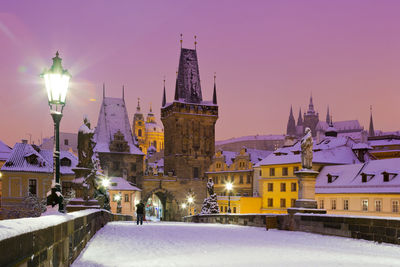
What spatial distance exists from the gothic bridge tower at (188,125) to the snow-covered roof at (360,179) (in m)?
39.5

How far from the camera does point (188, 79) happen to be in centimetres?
10119

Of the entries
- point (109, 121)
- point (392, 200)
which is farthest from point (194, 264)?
point (109, 121)

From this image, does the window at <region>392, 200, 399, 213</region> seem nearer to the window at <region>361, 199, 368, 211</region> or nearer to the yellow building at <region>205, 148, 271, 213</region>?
the window at <region>361, 199, 368, 211</region>

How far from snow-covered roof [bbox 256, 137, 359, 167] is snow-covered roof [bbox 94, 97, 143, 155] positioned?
30.1 metres

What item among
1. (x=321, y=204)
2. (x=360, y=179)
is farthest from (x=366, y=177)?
(x=321, y=204)

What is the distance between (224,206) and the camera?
74.8 metres

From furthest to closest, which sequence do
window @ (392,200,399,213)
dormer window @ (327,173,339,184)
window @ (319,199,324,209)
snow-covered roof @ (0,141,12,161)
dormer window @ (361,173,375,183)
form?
snow-covered roof @ (0,141,12,161) < dormer window @ (327,173,339,184) < window @ (319,199,324,209) < dormer window @ (361,173,375,183) < window @ (392,200,399,213)

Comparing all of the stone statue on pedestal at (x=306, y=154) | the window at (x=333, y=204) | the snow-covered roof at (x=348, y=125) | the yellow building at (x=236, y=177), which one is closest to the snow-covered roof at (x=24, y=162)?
the yellow building at (x=236, y=177)

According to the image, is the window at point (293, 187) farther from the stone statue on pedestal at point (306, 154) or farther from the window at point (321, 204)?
the stone statue on pedestal at point (306, 154)

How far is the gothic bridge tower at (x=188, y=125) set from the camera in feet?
311

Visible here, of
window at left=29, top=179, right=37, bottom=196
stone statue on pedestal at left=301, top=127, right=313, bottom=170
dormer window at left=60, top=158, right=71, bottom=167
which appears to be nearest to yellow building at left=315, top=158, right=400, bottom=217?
stone statue on pedestal at left=301, top=127, right=313, bottom=170

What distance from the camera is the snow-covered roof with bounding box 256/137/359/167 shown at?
206 feet

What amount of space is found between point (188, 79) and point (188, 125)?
10745 mm

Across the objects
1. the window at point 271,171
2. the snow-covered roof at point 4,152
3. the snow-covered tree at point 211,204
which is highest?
the snow-covered roof at point 4,152
